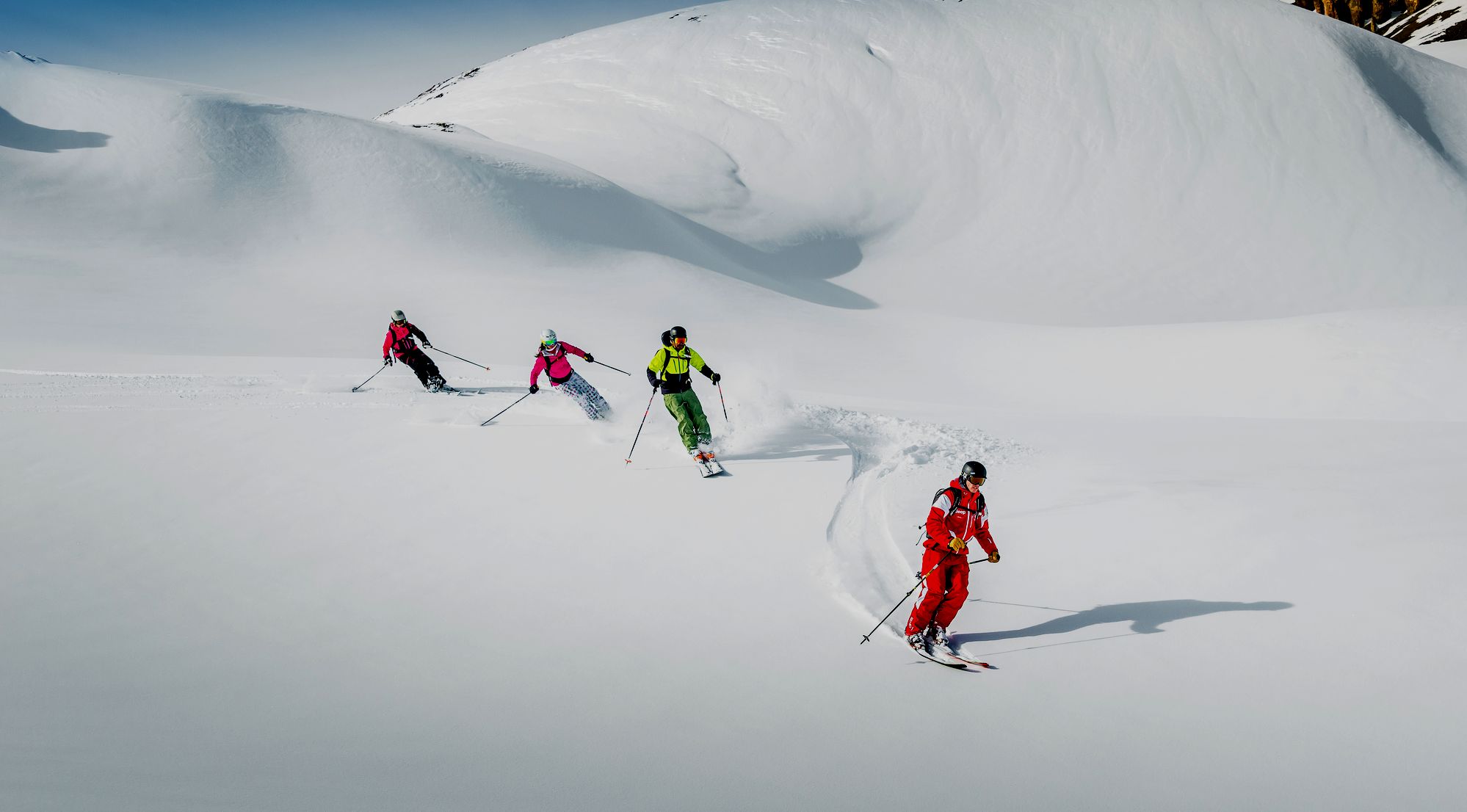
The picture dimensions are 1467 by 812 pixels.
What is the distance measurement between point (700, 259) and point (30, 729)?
25.6m

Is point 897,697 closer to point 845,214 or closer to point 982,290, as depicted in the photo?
point 982,290

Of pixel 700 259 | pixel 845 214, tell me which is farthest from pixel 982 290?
pixel 700 259

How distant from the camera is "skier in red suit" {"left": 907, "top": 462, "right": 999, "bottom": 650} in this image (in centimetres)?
580

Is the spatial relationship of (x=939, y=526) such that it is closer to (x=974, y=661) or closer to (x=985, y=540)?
(x=985, y=540)

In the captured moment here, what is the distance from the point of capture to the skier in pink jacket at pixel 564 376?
444 inches

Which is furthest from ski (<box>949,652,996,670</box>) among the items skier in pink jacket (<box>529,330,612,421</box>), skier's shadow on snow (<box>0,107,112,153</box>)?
skier's shadow on snow (<box>0,107,112,153</box>)

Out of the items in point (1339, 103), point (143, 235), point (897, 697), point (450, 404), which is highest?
point (1339, 103)

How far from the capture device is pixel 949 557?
19.2 feet

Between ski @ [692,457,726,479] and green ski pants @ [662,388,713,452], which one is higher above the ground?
green ski pants @ [662,388,713,452]

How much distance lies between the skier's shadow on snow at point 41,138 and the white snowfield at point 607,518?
169 mm

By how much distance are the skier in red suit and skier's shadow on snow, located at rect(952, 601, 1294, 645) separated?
0.33m

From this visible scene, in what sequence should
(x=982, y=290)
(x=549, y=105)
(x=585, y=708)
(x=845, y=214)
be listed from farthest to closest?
(x=549, y=105) < (x=845, y=214) < (x=982, y=290) < (x=585, y=708)

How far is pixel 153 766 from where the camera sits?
420 cm

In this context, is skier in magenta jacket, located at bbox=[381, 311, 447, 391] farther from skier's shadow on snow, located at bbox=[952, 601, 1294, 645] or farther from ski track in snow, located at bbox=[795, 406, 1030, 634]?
skier's shadow on snow, located at bbox=[952, 601, 1294, 645]
